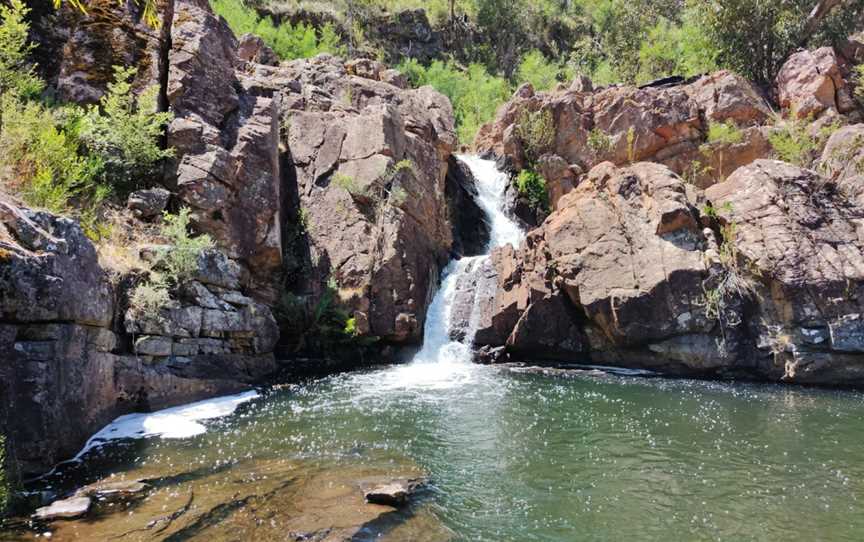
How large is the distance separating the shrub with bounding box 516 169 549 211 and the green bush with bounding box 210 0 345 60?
24119 millimetres

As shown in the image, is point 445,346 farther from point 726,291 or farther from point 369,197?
point 726,291

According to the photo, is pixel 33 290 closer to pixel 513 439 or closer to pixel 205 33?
pixel 513 439

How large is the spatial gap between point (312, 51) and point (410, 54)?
39.1ft

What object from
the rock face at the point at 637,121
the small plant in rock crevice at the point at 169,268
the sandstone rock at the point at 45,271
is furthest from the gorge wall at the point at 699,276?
the sandstone rock at the point at 45,271

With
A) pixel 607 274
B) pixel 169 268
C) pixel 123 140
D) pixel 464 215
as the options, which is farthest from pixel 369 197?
pixel 607 274

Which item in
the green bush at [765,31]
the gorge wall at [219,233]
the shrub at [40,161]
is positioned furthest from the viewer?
the green bush at [765,31]

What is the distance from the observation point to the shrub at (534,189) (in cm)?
2728

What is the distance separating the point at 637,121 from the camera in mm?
26406

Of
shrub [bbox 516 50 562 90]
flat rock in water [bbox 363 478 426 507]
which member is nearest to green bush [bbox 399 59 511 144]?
shrub [bbox 516 50 562 90]

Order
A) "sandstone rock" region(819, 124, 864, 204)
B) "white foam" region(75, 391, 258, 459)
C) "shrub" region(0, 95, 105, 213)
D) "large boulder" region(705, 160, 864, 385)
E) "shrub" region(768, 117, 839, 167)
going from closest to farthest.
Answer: "white foam" region(75, 391, 258, 459)
"shrub" region(0, 95, 105, 213)
"large boulder" region(705, 160, 864, 385)
"sandstone rock" region(819, 124, 864, 204)
"shrub" region(768, 117, 839, 167)

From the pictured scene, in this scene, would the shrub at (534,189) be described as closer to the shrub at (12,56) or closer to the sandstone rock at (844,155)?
the sandstone rock at (844,155)

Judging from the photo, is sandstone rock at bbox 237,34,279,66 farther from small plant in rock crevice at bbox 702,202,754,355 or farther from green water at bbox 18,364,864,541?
small plant in rock crevice at bbox 702,202,754,355

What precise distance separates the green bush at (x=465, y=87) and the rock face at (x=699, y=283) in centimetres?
2364

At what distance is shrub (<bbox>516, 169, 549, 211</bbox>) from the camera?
2728 cm
